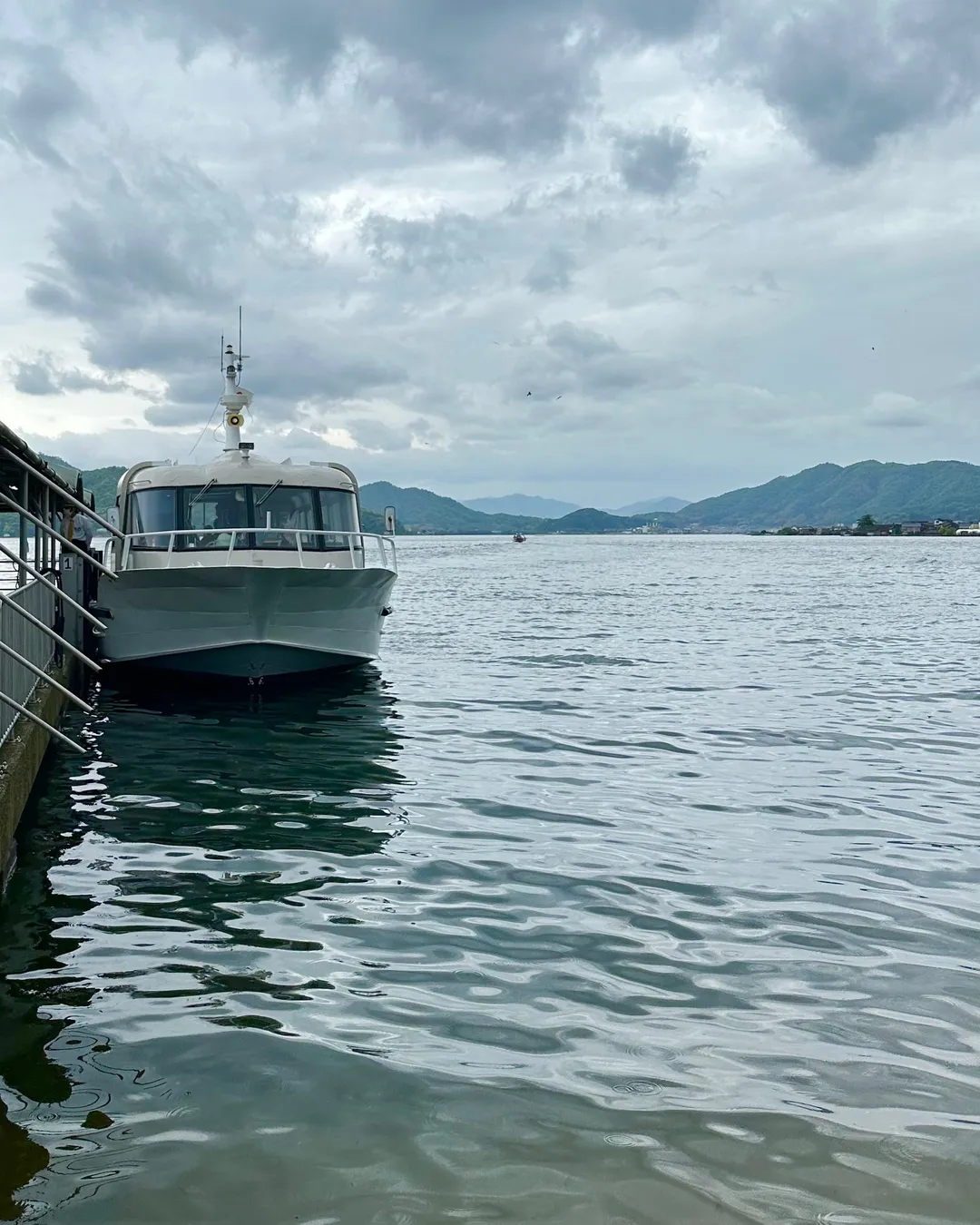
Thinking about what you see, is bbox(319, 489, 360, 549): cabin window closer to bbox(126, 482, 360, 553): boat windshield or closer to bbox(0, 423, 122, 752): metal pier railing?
bbox(126, 482, 360, 553): boat windshield

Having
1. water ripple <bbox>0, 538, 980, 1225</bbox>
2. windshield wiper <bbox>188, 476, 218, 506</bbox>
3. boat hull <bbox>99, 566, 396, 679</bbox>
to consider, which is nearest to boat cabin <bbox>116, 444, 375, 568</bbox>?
windshield wiper <bbox>188, 476, 218, 506</bbox>

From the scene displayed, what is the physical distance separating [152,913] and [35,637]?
644cm

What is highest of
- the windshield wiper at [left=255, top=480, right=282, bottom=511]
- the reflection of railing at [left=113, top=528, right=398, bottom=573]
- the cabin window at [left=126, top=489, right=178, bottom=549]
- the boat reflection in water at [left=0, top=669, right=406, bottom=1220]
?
the windshield wiper at [left=255, top=480, right=282, bottom=511]

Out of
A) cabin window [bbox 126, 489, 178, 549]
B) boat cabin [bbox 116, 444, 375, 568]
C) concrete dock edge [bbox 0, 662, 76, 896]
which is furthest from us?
cabin window [bbox 126, 489, 178, 549]

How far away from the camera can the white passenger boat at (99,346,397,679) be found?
18047mm

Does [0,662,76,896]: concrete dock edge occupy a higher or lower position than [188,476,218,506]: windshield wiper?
lower

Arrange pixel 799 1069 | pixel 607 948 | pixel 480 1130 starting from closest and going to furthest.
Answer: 1. pixel 480 1130
2. pixel 799 1069
3. pixel 607 948

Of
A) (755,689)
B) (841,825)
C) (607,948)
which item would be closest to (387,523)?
(755,689)

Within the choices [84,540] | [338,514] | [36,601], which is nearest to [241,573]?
[36,601]

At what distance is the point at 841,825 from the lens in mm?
10555

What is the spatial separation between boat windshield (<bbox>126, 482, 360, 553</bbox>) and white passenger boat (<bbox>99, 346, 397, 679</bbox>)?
16 mm

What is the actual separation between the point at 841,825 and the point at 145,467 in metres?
15.8

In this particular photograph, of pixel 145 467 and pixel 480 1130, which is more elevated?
pixel 145 467

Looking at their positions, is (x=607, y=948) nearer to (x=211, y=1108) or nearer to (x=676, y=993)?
(x=676, y=993)
